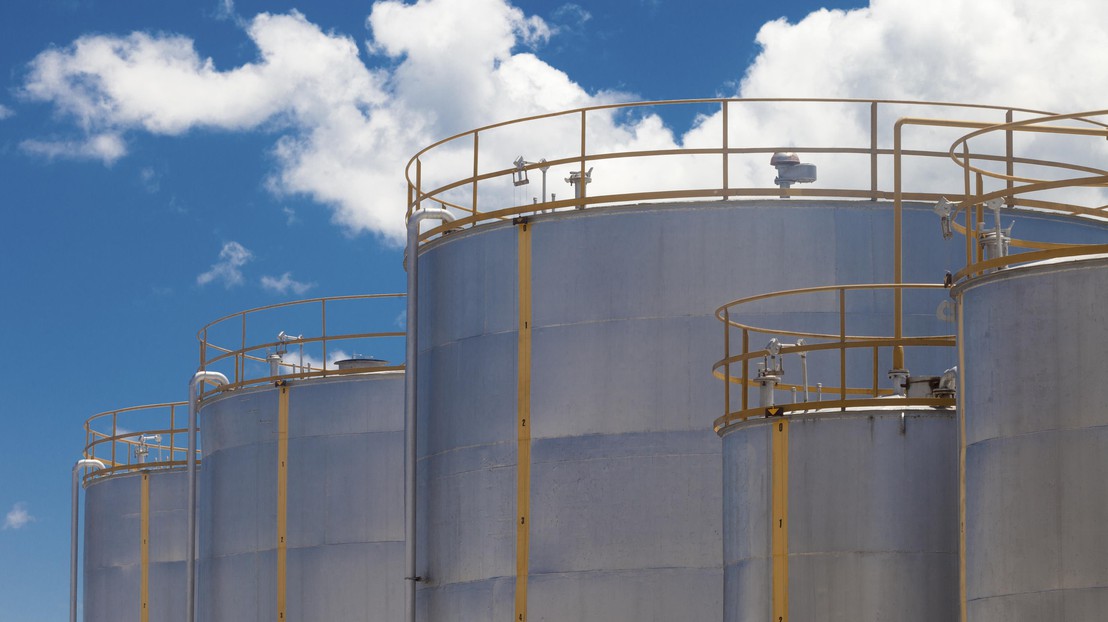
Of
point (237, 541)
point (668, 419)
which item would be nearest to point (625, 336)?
point (668, 419)

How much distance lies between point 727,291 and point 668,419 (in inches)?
65.6

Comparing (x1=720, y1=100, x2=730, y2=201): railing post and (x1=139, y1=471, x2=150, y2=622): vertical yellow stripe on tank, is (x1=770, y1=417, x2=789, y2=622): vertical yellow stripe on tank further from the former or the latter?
(x1=139, y1=471, x2=150, y2=622): vertical yellow stripe on tank

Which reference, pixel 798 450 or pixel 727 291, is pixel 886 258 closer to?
pixel 727 291

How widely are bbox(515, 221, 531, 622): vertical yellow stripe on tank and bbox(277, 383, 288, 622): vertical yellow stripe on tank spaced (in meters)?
7.33

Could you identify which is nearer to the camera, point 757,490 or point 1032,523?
point 1032,523

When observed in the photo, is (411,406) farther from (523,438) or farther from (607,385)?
(607,385)

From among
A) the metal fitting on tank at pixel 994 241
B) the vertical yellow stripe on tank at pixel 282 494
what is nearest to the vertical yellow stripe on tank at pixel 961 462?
the metal fitting on tank at pixel 994 241

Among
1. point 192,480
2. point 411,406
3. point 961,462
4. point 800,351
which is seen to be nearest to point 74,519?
point 192,480

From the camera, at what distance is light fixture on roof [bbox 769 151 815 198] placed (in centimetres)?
2067

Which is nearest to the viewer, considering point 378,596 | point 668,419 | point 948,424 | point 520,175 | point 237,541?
point 948,424

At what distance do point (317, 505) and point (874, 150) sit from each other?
409 inches

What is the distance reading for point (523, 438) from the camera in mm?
20188

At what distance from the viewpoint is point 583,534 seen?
64.5 ft

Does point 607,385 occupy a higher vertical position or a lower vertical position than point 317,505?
higher
